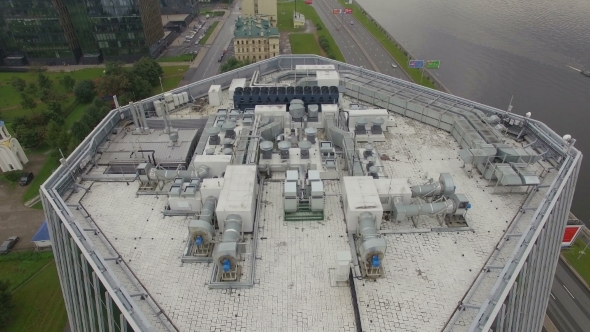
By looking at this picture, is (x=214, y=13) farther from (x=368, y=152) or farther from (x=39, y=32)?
(x=368, y=152)

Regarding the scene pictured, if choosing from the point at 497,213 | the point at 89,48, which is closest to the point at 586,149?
the point at 497,213

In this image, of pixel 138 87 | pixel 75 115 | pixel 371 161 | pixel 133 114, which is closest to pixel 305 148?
pixel 371 161

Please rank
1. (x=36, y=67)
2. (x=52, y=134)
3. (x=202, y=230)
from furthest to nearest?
1. (x=36, y=67)
2. (x=52, y=134)
3. (x=202, y=230)

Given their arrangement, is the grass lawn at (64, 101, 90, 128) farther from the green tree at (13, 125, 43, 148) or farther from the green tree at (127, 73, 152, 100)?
the green tree at (127, 73, 152, 100)

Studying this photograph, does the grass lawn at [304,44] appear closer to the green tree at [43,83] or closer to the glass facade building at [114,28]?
the glass facade building at [114,28]

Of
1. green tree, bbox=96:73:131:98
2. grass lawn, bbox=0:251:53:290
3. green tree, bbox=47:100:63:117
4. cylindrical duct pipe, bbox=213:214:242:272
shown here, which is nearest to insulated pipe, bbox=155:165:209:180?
cylindrical duct pipe, bbox=213:214:242:272

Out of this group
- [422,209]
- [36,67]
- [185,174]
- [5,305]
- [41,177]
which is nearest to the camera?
[422,209]

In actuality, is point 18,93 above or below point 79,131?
below
